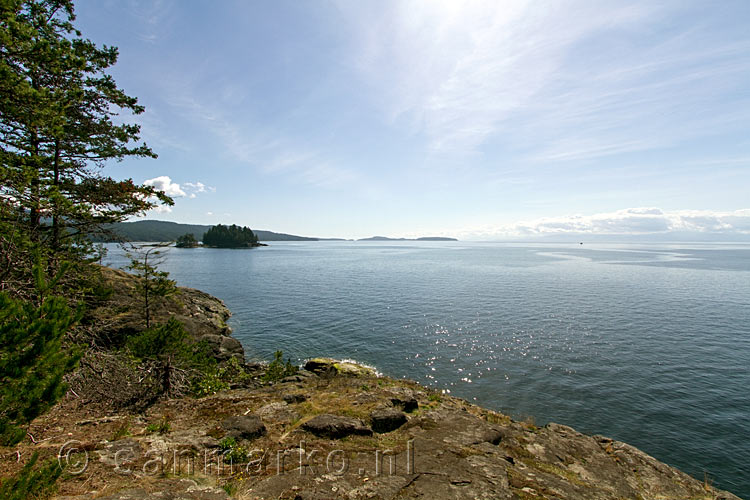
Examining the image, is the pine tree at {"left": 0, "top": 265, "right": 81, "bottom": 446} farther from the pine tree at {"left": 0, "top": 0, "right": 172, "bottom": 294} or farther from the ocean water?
the ocean water

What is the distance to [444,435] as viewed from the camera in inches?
460

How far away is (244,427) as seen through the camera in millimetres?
9984

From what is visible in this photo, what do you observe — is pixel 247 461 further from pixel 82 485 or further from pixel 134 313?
pixel 134 313

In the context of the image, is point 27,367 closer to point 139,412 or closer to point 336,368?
point 139,412

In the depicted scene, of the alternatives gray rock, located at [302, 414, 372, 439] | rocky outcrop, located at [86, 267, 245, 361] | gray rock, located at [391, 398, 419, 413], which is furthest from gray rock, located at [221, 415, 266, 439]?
rocky outcrop, located at [86, 267, 245, 361]

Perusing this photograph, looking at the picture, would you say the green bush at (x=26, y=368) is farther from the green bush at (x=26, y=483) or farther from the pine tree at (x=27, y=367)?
the green bush at (x=26, y=483)

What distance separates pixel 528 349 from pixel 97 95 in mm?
37416

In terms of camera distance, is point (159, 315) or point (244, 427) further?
point (159, 315)

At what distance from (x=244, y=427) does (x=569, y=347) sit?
32154 mm

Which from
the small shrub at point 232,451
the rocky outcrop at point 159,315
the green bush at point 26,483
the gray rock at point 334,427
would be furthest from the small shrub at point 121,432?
the gray rock at point 334,427

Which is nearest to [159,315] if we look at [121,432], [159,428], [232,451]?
[159,428]

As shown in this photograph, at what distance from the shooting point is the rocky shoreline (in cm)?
726

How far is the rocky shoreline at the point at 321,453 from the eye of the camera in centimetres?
726

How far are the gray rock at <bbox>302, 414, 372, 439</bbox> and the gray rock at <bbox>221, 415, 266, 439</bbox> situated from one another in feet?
5.12
